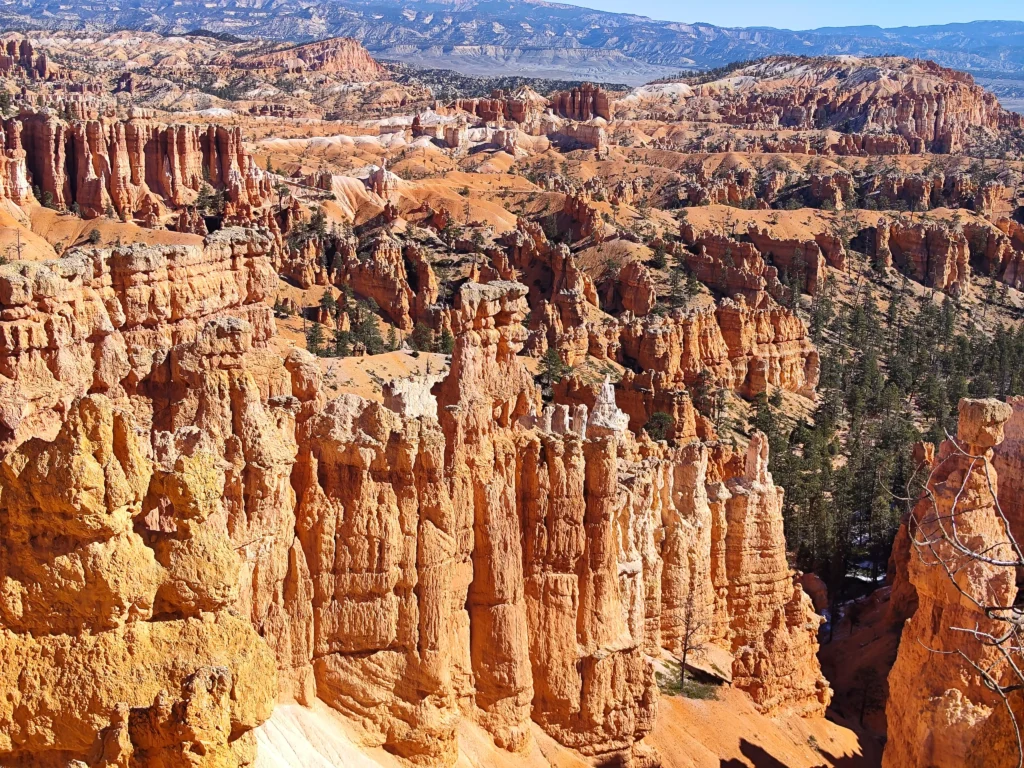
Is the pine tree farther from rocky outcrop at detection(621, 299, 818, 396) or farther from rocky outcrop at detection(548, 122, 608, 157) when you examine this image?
rocky outcrop at detection(548, 122, 608, 157)

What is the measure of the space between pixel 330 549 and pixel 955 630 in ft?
28.3

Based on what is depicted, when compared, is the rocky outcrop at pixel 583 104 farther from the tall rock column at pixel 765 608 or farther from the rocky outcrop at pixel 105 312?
the tall rock column at pixel 765 608

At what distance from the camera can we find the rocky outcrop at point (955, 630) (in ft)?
61.5

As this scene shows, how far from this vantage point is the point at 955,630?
17.9m

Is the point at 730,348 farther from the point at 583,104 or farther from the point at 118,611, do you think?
the point at 583,104

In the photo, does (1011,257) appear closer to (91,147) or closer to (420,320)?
(420,320)

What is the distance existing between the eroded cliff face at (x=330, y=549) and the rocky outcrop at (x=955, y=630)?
13.7 feet

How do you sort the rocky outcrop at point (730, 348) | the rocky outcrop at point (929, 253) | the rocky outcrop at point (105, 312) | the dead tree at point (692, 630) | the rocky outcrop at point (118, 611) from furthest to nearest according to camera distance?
the rocky outcrop at point (929, 253) < the rocky outcrop at point (730, 348) < the dead tree at point (692, 630) < the rocky outcrop at point (105, 312) < the rocky outcrop at point (118, 611)

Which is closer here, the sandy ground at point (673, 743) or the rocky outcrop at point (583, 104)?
the sandy ground at point (673, 743)

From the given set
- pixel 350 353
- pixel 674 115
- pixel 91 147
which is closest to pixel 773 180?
pixel 674 115

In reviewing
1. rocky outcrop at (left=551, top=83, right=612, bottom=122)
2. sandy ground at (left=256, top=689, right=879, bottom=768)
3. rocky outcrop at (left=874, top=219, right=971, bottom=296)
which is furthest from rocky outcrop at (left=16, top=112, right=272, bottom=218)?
rocky outcrop at (left=551, top=83, right=612, bottom=122)

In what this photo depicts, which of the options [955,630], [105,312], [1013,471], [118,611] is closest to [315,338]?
[105,312]

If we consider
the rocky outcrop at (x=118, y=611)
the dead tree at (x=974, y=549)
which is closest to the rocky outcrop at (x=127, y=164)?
the dead tree at (x=974, y=549)

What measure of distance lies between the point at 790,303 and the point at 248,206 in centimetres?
3443
